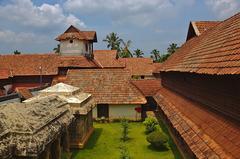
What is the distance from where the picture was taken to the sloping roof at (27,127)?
10923mm

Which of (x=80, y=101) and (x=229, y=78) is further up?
(x=229, y=78)

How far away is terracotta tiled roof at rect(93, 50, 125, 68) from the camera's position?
153 feet

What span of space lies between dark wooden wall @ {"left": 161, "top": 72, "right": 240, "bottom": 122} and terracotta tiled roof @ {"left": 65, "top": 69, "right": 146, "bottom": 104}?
11.3 meters

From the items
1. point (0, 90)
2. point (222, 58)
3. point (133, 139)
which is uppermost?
point (222, 58)

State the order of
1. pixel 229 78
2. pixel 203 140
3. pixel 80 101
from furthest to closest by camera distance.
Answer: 1. pixel 80 101
2. pixel 203 140
3. pixel 229 78

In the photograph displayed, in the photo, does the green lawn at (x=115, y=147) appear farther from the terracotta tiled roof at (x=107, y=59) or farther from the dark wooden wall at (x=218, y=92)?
the terracotta tiled roof at (x=107, y=59)

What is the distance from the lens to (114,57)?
48062mm

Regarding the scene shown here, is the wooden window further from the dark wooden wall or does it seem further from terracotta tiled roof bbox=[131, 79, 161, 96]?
the dark wooden wall

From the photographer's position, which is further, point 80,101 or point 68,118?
point 80,101

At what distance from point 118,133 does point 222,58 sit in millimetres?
14399

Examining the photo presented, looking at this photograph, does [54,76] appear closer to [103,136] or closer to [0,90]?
[0,90]

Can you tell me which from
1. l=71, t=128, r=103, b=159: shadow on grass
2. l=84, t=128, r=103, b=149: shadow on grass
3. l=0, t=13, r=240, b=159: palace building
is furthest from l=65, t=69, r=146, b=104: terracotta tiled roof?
l=71, t=128, r=103, b=159: shadow on grass

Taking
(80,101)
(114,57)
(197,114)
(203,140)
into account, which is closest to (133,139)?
(80,101)

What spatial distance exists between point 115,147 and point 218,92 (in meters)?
10.2
